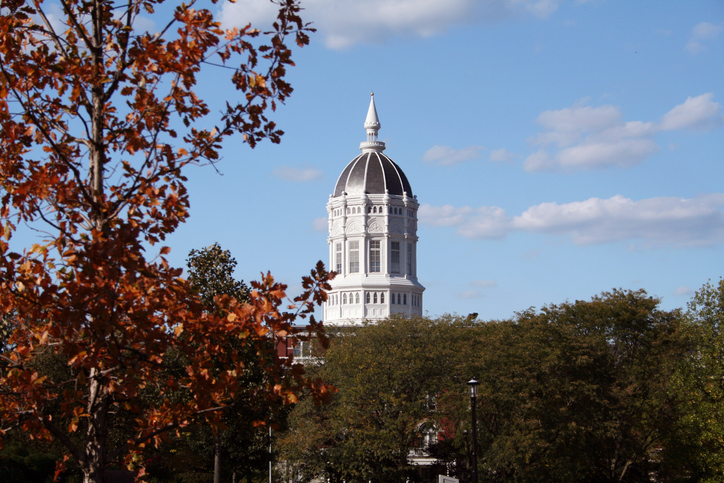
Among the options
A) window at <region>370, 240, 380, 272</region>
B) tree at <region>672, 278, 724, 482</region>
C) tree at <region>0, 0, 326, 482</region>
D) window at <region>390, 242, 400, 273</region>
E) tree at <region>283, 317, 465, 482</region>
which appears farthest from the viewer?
window at <region>390, 242, 400, 273</region>

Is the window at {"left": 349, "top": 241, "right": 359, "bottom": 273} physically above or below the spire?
below

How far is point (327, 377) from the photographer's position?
49094mm

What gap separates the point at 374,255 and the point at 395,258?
4.19 meters

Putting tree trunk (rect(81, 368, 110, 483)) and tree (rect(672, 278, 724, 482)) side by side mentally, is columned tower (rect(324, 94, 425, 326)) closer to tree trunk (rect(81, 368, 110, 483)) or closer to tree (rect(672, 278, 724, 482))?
tree (rect(672, 278, 724, 482))

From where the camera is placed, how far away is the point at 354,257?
500 ft

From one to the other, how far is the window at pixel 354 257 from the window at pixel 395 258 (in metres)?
6.53

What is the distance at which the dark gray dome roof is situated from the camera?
154 meters

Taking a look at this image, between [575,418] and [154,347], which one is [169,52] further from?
[575,418]

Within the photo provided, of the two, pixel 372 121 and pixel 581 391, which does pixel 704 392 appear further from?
pixel 372 121

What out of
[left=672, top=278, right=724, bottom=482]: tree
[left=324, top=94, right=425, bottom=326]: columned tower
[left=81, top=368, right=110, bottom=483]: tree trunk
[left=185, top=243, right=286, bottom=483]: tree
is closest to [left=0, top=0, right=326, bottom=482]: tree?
[left=81, top=368, right=110, bottom=483]: tree trunk

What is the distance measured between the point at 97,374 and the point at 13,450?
19.3 meters

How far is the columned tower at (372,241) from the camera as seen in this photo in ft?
492

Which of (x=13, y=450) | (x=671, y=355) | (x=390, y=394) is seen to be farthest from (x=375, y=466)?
(x=13, y=450)

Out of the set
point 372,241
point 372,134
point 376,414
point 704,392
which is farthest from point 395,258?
point 704,392
